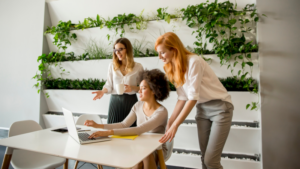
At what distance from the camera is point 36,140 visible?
5.06ft

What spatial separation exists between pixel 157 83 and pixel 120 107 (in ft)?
2.28

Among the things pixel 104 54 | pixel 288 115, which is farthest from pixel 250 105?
pixel 104 54

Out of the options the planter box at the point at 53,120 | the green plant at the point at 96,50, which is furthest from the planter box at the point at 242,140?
the planter box at the point at 53,120

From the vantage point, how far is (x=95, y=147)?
53.0 inches

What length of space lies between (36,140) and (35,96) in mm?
2504

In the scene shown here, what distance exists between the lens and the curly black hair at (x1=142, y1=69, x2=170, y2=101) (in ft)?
5.88

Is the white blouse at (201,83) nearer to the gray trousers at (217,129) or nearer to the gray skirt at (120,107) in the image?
the gray trousers at (217,129)

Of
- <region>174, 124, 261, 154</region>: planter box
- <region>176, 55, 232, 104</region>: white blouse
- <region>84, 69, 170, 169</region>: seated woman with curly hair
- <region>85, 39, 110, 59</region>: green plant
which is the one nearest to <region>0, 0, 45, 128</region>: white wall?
<region>85, 39, 110, 59</region>: green plant

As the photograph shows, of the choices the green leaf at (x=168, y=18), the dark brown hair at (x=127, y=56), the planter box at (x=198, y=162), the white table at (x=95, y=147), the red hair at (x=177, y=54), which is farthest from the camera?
the green leaf at (x=168, y=18)

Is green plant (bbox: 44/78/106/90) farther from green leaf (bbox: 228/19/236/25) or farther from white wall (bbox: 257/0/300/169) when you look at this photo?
white wall (bbox: 257/0/300/169)

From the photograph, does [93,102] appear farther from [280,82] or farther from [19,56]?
[280,82]

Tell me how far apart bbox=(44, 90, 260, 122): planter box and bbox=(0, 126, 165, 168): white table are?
1279 millimetres

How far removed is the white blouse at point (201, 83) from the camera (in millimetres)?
1554

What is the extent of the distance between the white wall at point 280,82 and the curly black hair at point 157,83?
1325mm
